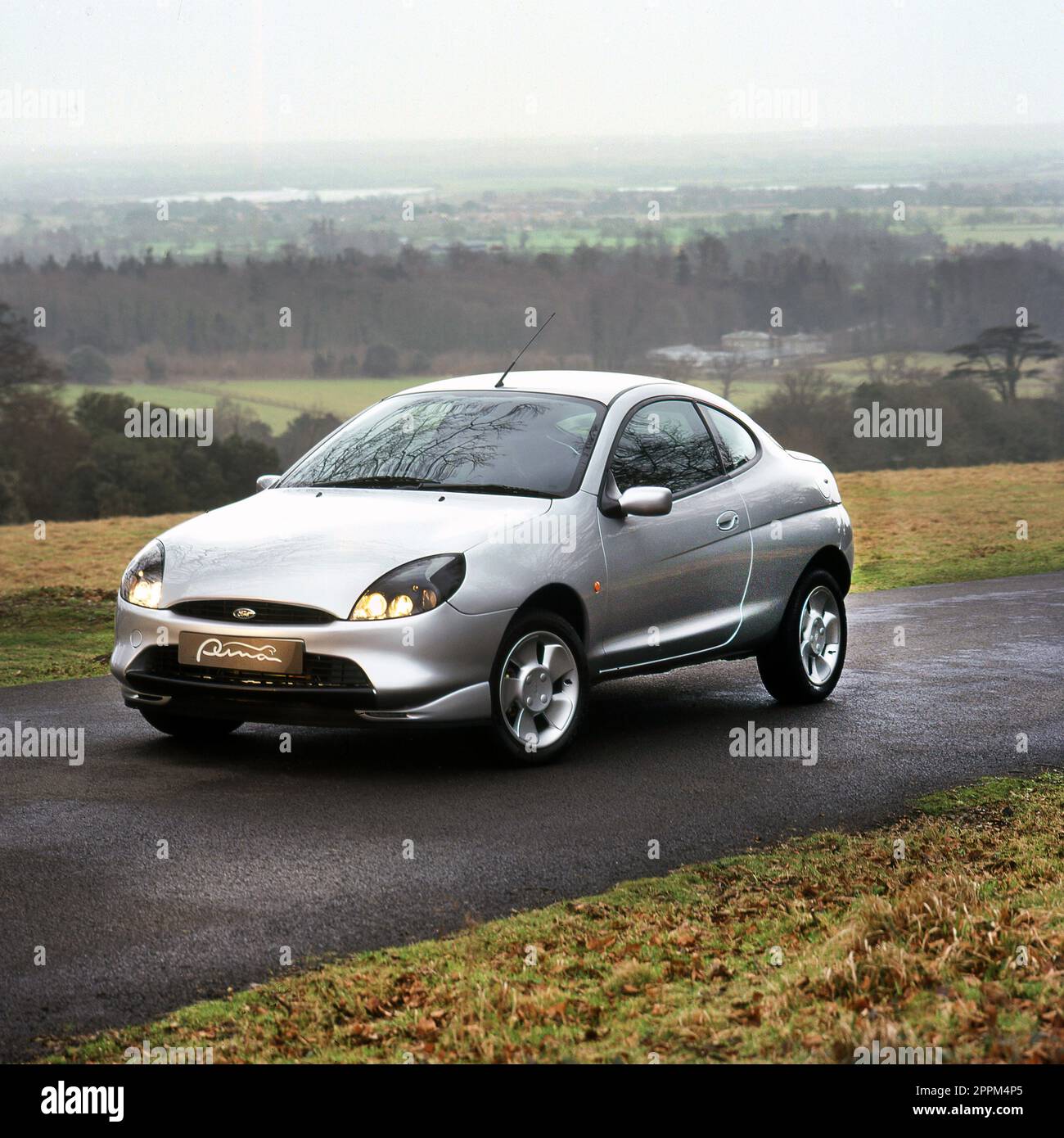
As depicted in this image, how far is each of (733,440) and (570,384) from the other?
3.59 feet

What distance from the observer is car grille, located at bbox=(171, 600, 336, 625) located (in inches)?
311

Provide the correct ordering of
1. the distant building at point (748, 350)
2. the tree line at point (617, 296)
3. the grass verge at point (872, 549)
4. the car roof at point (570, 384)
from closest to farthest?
1. the car roof at point (570, 384)
2. the grass verge at point (872, 549)
3. the distant building at point (748, 350)
4. the tree line at point (617, 296)

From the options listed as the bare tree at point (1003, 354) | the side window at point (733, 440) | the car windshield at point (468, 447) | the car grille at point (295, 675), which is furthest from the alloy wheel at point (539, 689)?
the bare tree at point (1003, 354)

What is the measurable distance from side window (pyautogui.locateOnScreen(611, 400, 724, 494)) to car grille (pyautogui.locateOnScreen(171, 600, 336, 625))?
1971 millimetres

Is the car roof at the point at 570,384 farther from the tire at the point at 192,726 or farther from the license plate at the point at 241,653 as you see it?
the license plate at the point at 241,653

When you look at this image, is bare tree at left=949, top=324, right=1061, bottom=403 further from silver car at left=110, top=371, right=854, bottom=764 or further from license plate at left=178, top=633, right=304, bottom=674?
license plate at left=178, top=633, right=304, bottom=674

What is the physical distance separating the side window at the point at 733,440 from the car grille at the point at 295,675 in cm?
301

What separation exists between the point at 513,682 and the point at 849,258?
80.3m

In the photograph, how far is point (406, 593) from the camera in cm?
790

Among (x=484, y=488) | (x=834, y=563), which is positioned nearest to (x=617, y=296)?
(x=834, y=563)

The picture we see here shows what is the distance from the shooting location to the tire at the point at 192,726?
9049 millimetres

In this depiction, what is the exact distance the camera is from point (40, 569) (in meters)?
30.6

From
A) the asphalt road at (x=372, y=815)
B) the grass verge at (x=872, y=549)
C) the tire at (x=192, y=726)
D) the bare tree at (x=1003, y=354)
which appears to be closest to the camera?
the asphalt road at (x=372, y=815)
